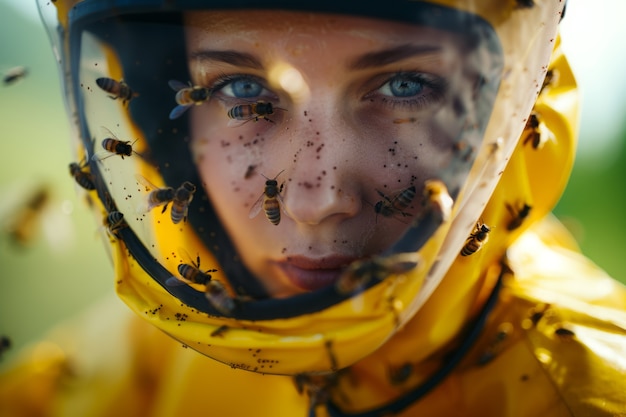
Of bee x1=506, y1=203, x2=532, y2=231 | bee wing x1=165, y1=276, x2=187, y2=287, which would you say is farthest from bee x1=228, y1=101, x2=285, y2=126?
bee x1=506, y1=203, x2=532, y2=231

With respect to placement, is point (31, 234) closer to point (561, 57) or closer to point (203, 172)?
point (203, 172)

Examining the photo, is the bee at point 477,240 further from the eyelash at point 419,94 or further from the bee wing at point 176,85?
the bee wing at point 176,85

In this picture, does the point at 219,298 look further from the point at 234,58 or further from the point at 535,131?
the point at 535,131

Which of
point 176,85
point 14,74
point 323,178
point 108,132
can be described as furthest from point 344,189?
point 14,74

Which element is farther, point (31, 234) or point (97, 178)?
point (31, 234)

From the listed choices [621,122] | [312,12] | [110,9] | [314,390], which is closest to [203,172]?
[110,9]

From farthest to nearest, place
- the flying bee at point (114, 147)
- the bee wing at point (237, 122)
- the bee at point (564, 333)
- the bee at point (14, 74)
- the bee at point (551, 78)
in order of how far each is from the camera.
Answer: the bee at point (14, 74), the bee at point (551, 78), the bee at point (564, 333), the flying bee at point (114, 147), the bee wing at point (237, 122)

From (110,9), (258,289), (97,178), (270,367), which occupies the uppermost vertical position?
(110,9)

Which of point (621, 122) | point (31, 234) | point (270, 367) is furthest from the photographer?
point (621, 122)

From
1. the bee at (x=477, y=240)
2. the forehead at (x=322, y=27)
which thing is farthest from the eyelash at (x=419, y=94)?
the bee at (x=477, y=240)
